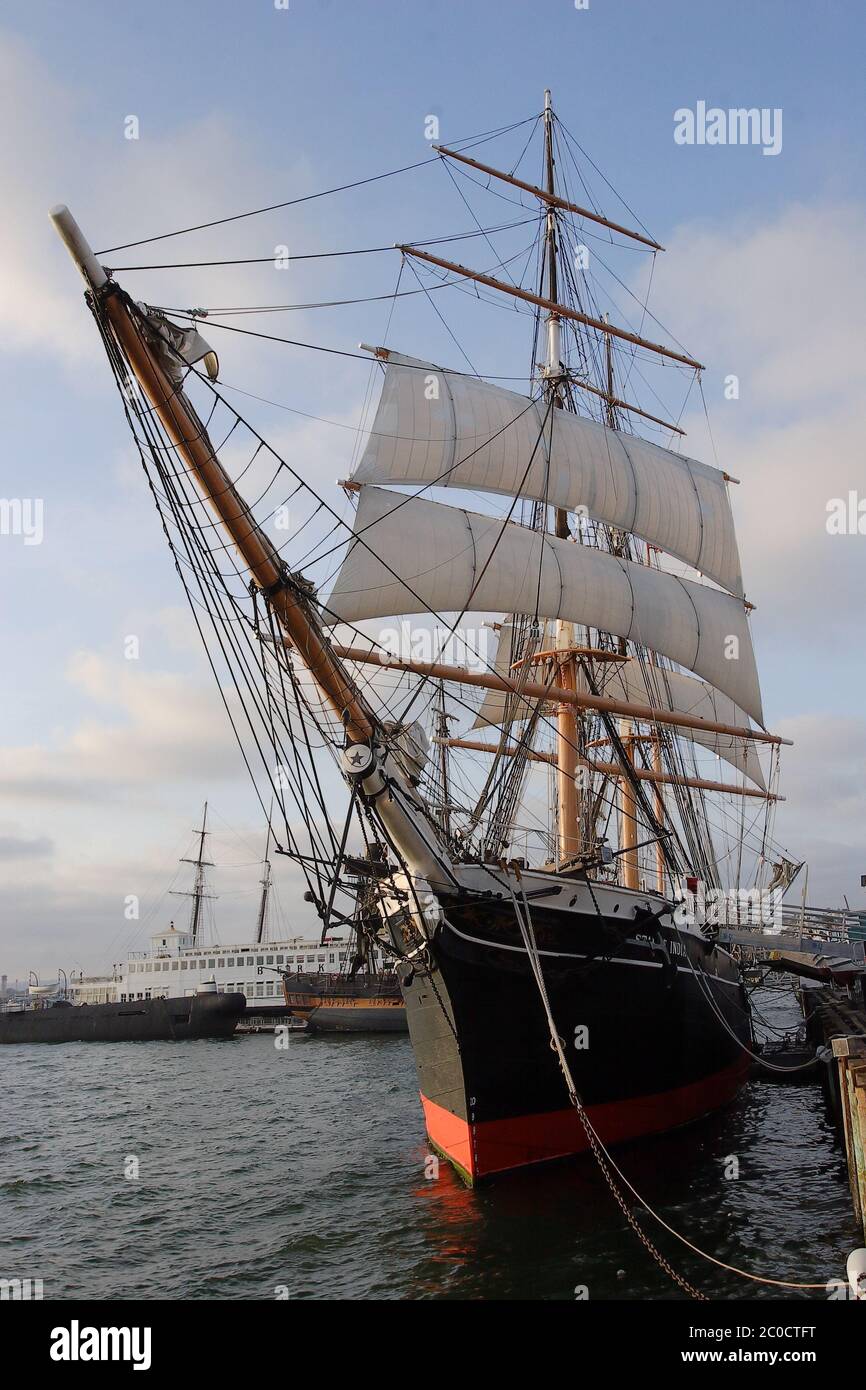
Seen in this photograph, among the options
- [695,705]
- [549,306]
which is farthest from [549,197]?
[695,705]

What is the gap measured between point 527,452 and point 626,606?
514 centimetres

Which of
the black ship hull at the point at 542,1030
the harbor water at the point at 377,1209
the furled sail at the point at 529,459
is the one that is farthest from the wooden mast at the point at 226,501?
the furled sail at the point at 529,459

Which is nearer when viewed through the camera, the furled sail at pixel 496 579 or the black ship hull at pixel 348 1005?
the furled sail at pixel 496 579

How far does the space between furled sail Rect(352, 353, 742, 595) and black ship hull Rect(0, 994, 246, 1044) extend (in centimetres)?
3607

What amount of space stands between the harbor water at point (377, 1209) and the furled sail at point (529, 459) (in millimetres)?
14192

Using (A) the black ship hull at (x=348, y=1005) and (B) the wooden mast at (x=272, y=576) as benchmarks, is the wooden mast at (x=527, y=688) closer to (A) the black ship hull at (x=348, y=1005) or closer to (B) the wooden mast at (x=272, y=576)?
(B) the wooden mast at (x=272, y=576)

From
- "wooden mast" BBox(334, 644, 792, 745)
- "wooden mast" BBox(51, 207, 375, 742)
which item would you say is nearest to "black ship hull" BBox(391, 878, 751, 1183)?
"wooden mast" BBox(51, 207, 375, 742)

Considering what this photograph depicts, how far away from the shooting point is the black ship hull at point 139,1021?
175 ft

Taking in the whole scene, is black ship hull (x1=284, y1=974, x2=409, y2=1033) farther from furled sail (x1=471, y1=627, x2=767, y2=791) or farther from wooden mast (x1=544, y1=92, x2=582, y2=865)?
wooden mast (x1=544, y1=92, x2=582, y2=865)

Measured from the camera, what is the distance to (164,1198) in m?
16.1

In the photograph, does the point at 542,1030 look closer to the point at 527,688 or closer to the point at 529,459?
the point at 527,688

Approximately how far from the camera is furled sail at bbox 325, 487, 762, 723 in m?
23.4

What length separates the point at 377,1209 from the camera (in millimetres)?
14227
